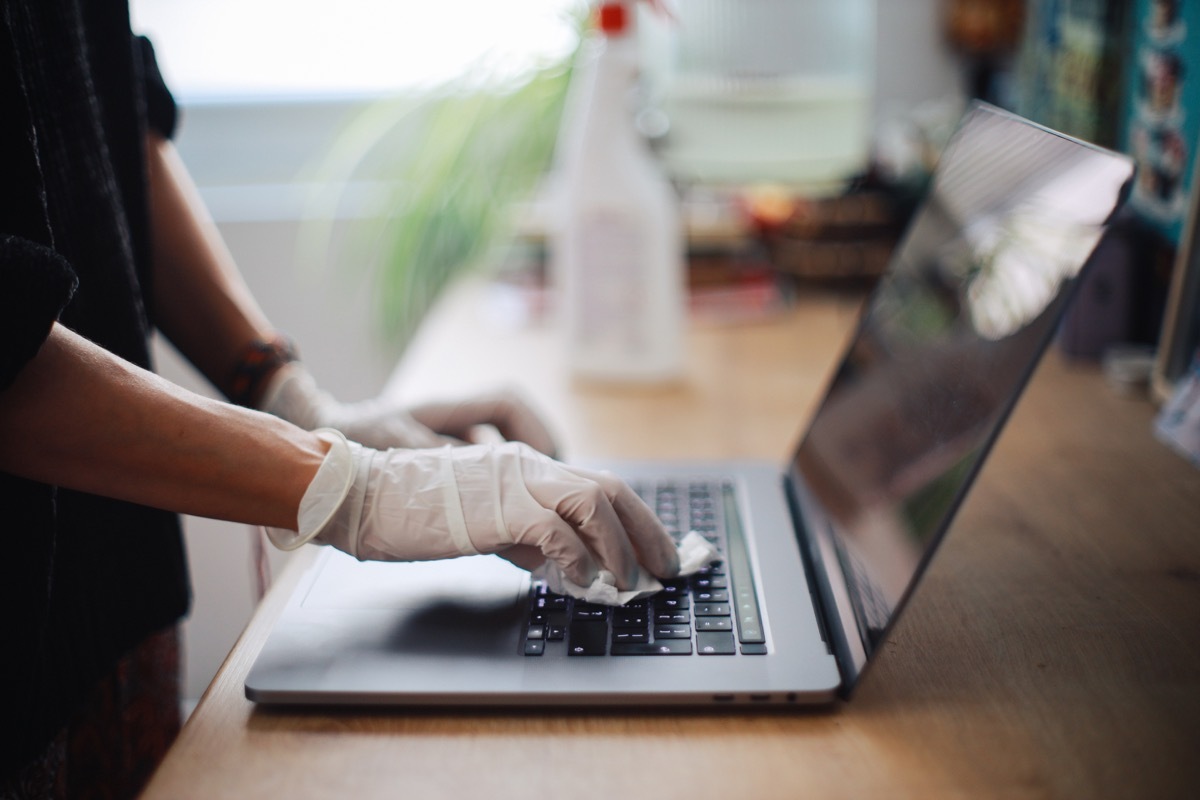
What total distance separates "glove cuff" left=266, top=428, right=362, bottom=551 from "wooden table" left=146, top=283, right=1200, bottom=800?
0.08m

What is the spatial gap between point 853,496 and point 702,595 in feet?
0.57

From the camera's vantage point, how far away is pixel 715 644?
625mm

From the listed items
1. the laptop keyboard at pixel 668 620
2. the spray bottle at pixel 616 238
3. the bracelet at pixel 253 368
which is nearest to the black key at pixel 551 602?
the laptop keyboard at pixel 668 620

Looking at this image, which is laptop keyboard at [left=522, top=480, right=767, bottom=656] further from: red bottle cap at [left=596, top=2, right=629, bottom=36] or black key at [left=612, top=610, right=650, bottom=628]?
red bottle cap at [left=596, top=2, right=629, bottom=36]

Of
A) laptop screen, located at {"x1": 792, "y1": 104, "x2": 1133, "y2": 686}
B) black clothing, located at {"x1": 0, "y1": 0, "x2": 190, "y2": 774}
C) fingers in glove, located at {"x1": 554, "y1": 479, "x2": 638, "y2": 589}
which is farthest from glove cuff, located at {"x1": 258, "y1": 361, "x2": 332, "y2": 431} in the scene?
laptop screen, located at {"x1": 792, "y1": 104, "x2": 1133, "y2": 686}

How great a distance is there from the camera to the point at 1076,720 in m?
0.58

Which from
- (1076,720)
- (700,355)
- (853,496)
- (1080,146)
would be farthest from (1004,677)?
(700,355)

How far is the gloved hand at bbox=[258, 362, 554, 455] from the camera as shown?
887mm

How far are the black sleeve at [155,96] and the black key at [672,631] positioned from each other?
0.70 m

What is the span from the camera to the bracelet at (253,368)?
38.1 inches

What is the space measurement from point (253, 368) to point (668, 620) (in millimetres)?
524

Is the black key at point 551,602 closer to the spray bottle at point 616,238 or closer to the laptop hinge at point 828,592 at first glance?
the laptop hinge at point 828,592

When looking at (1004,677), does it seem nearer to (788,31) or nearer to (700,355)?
(700,355)

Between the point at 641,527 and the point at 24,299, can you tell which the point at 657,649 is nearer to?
the point at 641,527
